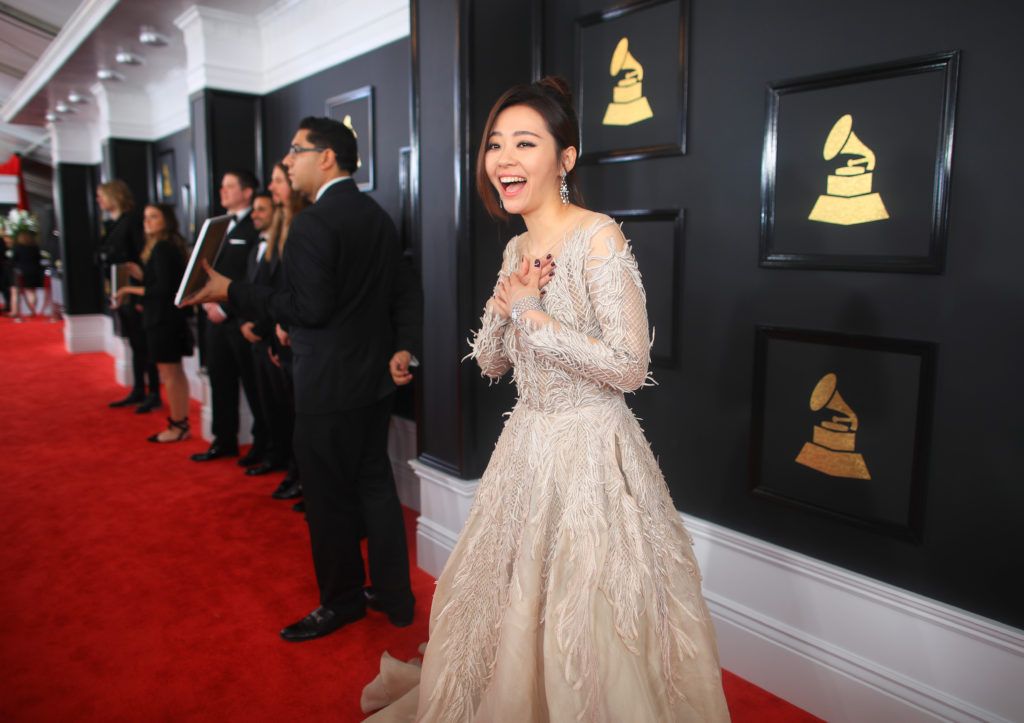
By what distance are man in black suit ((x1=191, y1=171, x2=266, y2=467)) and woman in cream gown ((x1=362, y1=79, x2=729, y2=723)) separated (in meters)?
2.88

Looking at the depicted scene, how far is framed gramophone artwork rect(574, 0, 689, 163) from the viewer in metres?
2.33

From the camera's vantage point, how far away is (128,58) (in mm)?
5715

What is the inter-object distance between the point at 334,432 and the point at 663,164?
1470mm

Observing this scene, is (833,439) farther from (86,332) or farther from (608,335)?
(86,332)

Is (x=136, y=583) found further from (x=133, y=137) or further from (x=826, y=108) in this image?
(x=133, y=137)

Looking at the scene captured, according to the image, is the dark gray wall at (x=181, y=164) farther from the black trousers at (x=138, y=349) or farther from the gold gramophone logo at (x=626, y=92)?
the gold gramophone logo at (x=626, y=92)

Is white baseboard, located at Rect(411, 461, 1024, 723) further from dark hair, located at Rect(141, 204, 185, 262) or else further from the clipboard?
dark hair, located at Rect(141, 204, 185, 262)

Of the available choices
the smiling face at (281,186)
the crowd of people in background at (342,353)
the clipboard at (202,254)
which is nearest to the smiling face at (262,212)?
the smiling face at (281,186)

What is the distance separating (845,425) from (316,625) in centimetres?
193

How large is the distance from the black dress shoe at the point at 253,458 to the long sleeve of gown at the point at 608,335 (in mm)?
3576

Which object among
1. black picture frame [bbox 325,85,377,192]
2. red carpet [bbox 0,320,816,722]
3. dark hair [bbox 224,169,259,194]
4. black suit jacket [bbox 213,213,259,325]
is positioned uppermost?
black picture frame [bbox 325,85,377,192]

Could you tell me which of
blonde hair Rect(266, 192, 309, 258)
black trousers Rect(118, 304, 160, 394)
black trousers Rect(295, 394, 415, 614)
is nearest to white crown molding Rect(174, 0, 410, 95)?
blonde hair Rect(266, 192, 309, 258)

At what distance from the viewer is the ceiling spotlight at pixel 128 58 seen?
5668mm

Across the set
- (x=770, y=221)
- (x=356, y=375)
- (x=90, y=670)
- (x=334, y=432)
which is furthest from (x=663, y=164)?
(x=90, y=670)
